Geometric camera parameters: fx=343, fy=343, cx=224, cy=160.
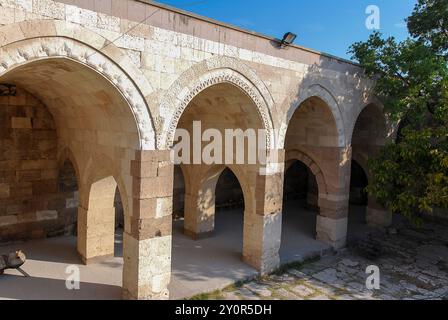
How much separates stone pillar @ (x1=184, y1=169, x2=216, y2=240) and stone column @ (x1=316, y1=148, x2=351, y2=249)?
2.88m

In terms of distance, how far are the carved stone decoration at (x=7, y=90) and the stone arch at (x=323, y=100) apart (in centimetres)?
566

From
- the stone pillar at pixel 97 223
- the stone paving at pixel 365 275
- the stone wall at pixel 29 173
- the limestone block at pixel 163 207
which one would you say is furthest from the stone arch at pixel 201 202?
the limestone block at pixel 163 207

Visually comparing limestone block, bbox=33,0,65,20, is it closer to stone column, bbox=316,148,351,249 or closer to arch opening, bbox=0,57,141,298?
arch opening, bbox=0,57,141,298

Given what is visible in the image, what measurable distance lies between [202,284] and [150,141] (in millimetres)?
2953

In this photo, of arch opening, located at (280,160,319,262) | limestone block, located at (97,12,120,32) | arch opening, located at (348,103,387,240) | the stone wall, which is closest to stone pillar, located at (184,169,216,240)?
arch opening, located at (280,160,319,262)

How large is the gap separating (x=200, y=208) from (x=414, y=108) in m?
5.58

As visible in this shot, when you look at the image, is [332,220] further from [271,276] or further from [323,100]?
[323,100]

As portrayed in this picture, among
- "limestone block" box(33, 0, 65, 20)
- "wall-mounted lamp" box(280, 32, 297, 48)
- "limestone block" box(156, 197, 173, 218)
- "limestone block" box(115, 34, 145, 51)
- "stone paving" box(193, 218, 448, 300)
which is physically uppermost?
"wall-mounted lamp" box(280, 32, 297, 48)

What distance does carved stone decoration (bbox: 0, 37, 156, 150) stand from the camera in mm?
3996

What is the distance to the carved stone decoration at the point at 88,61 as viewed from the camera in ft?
13.1

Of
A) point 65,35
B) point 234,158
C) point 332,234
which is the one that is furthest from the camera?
point 332,234
